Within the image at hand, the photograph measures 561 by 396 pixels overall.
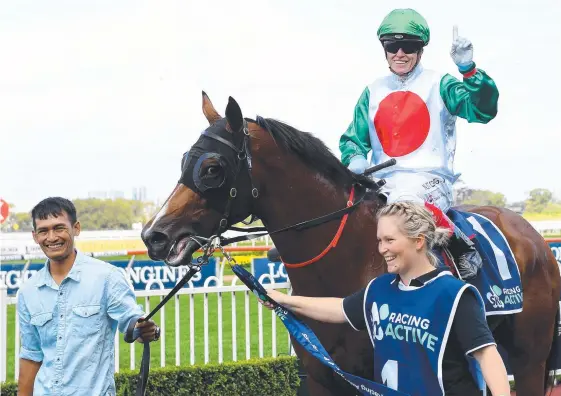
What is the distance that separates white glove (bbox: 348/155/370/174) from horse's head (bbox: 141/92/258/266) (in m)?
0.60

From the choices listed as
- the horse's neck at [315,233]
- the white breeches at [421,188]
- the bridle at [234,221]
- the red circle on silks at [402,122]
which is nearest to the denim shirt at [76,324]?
the bridle at [234,221]

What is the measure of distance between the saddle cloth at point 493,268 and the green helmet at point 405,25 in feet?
2.84

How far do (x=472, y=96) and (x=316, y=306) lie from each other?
51.5 inches

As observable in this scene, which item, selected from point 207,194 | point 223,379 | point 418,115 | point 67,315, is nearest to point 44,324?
point 67,315

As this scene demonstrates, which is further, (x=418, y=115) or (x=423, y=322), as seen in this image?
(x=418, y=115)

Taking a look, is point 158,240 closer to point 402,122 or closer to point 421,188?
point 421,188

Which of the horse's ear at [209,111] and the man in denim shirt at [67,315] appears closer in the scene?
the man in denim shirt at [67,315]

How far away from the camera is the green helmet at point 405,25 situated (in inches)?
143

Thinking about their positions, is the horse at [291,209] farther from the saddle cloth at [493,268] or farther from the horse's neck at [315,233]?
the saddle cloth at [493,268]

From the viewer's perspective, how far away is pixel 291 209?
3.38 metres

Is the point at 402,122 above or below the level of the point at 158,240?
above

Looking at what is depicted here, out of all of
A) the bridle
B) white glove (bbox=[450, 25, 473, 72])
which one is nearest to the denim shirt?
the bridle

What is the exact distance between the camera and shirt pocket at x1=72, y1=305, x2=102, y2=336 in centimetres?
289

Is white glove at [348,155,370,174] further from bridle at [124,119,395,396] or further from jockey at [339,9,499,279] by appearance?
bridle at [124,119,395,396]
